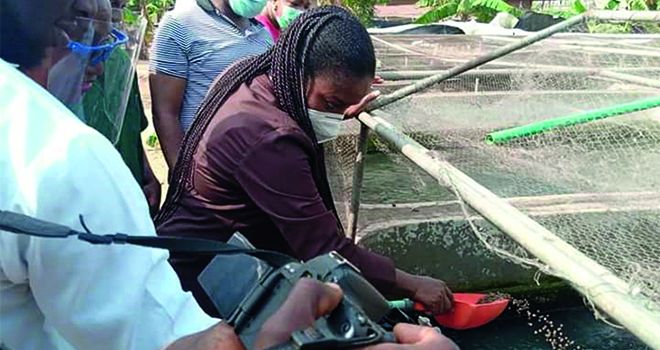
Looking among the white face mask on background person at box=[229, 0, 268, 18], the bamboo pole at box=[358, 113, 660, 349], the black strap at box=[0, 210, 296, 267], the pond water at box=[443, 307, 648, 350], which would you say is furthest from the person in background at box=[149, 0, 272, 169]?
the black strap at box=[0, 210, 296, 267]

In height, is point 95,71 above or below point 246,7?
above

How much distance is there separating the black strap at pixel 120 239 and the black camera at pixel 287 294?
31mm

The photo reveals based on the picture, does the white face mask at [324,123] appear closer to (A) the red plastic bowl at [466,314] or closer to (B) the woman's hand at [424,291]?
(B) the woman's hand at [424,291]

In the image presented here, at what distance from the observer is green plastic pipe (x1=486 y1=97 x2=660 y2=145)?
11.3 ft

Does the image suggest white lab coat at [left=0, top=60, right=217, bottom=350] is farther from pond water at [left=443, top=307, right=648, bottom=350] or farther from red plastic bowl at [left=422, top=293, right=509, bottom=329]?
pond water at [left=443, top=307, right=648, bottom=350]

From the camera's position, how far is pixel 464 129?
3.95 metres

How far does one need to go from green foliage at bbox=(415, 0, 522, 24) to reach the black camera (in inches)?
457

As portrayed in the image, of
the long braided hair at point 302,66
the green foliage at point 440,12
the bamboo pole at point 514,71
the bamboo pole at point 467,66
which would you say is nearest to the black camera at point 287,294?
the long braided hair at point 302,66

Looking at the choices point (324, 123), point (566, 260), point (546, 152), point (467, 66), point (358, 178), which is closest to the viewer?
point (566, 260)

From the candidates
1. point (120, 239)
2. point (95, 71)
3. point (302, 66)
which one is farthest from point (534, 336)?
point (120, 239)

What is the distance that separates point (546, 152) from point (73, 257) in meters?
2.98

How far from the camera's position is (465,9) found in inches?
497

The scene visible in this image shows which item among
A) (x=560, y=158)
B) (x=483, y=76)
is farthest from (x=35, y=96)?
(x=483, y=76)

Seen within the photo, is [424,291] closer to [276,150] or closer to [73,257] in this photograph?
[276,150]
